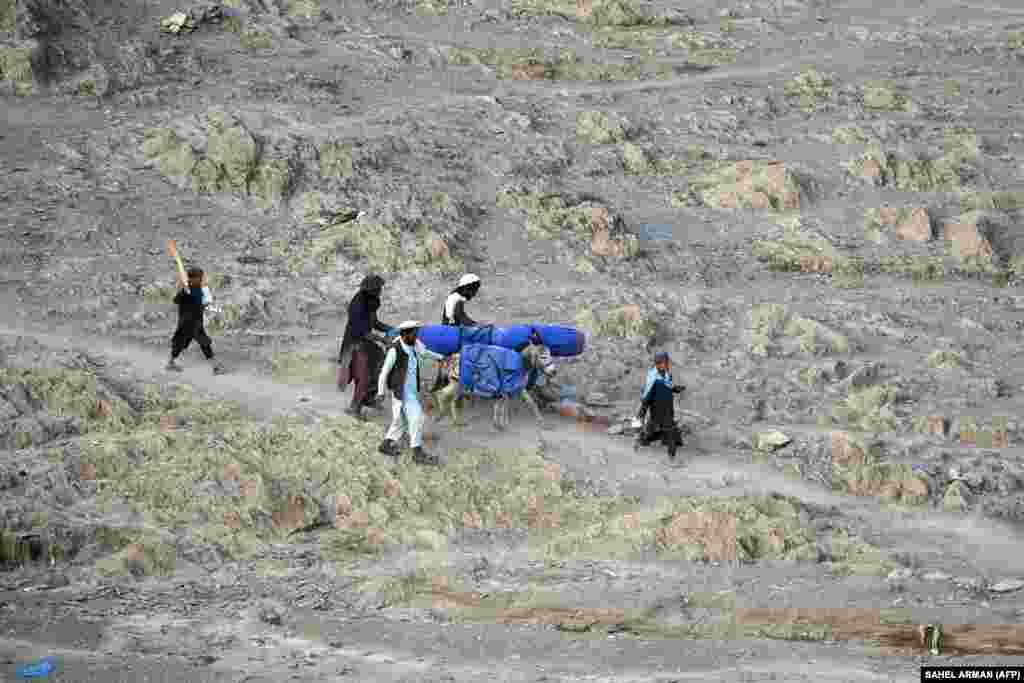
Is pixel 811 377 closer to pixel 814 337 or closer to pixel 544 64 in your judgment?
pixel 814 337

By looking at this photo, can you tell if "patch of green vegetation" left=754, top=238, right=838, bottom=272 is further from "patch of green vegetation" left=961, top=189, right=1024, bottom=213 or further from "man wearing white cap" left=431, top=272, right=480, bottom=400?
"man wearing white cap" left=431, top=272, right=480, bottom=400

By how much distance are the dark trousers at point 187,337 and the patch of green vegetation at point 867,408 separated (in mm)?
8937

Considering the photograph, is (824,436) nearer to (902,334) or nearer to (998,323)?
(902,334)

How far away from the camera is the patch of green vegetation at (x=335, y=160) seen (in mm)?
23750

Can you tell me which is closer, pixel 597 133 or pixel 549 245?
pixel 549 245

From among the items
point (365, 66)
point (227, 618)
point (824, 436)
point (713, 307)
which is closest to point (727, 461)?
point (824, 436)

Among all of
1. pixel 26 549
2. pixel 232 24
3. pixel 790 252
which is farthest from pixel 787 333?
pixel 232 24

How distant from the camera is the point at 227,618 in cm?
1210

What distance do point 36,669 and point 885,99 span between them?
24818 mm

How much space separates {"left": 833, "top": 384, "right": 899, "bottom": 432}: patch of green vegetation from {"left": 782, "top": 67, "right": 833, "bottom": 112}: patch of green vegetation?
12.3 meters

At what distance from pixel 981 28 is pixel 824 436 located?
23.2 metres

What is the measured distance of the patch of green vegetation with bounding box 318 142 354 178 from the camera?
77.9 ft

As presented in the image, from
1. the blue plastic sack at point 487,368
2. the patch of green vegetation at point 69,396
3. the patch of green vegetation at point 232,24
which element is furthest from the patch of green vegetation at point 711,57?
the patch of green vegetation at point 69,396

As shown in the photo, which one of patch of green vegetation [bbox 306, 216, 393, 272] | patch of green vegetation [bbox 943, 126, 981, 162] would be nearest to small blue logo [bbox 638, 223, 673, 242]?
patch of green vegetation [bbox 306, 216, 393, 272]
